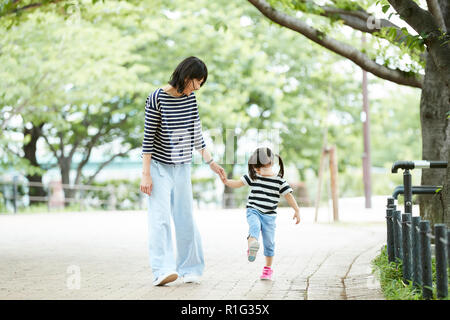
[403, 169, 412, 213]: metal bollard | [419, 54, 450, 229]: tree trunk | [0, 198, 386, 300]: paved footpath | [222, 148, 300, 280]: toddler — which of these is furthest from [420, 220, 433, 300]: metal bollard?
[419, 54, 450, 229]: tree trunk

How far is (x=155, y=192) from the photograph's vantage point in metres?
5.87

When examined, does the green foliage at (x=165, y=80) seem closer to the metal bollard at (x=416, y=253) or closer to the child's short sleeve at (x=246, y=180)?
the child's short sleeve at (x=246, y=180)

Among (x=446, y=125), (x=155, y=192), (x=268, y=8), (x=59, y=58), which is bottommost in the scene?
(x=155, y=192)

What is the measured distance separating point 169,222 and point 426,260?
222cm

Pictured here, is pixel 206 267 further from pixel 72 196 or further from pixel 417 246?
pixel 72 196

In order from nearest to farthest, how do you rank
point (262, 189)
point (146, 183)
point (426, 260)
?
point (426, 260) → point (146, 183) → point (262, 189)

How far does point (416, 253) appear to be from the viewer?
185 inches

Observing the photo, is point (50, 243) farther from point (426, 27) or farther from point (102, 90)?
point (102, 90)

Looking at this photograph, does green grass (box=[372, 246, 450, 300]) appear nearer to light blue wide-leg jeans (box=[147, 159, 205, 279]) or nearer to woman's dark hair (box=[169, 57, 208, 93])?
light blue wide-leg jeans (box=[147, 159, 205, 279])

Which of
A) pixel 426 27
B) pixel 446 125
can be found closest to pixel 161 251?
pixel 426 27

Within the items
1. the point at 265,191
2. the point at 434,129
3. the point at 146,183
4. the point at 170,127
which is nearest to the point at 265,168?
the point at 265,191

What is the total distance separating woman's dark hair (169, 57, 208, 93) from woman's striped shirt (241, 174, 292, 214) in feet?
3.22

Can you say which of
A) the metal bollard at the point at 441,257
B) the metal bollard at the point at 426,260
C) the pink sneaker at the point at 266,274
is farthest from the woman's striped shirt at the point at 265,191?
the metal bollard at the point at 441,257

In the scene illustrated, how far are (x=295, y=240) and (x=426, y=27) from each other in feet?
17.6
